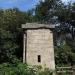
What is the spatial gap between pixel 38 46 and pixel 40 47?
232mm

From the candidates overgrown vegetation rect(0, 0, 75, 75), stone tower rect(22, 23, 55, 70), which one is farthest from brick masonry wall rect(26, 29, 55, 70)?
overgrown vegetation rect(0, 0, 75, 75)

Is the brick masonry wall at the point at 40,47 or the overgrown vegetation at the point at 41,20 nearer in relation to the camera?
the brick masonry wall at the point at 40,47

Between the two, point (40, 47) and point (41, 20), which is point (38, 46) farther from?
point (41, 20)

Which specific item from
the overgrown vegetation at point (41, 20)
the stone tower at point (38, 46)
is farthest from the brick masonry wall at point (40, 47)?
the overgrown vegetation at point (41, 20)

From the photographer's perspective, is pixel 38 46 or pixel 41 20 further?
pixel 41 20

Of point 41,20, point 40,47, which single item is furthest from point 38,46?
point 41,20

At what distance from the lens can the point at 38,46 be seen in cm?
3053

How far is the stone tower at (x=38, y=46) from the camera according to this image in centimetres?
3027

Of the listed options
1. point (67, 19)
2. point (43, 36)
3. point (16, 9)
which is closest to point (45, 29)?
point (43, 36)

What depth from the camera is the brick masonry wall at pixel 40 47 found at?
3027cm

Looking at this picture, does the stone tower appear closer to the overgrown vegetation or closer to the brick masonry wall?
the brick masonry wall

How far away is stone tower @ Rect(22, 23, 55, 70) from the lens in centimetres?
3027

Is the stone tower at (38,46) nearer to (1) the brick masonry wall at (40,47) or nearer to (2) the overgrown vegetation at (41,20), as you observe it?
(1) the brick masonry wall at (40,47)

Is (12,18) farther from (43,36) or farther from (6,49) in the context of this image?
(43,36)
